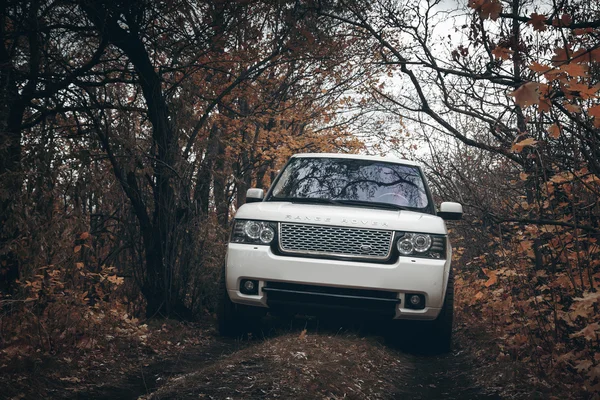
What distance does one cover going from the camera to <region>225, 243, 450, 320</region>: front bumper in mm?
6086

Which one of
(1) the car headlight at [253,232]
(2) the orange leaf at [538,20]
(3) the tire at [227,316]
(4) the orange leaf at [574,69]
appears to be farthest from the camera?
(3) the tire at [227,316]

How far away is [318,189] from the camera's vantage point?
24.0 feet

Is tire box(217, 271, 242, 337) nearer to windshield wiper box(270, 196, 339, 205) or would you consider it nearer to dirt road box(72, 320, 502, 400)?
dirt road box(72, 320, 502, 400)

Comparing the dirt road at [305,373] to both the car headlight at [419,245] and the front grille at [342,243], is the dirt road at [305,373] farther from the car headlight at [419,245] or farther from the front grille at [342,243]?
the car headlight at [419,245]

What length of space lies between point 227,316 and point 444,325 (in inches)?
85.7

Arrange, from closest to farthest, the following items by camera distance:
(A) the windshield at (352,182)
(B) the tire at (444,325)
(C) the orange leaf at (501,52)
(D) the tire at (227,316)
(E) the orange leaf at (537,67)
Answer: (E) the orange leaf at (537,67)
(C) the orange leaf at (501,52)
(B) the tire at (444,325)
(D) the tire at (227,316)
(A) the windshield at (352,182)

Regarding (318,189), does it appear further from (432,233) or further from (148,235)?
(148,235)

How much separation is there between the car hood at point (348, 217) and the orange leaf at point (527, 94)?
304cm

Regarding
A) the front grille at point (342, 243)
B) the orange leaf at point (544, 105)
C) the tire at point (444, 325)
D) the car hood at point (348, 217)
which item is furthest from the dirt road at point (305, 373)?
the orange leaf at point (544, 105)

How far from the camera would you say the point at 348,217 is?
6277mm

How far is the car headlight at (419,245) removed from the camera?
6223mm

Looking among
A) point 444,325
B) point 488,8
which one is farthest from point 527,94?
point 444,325

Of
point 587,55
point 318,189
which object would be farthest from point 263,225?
point 587,55

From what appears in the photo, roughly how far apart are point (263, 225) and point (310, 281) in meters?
0.73
